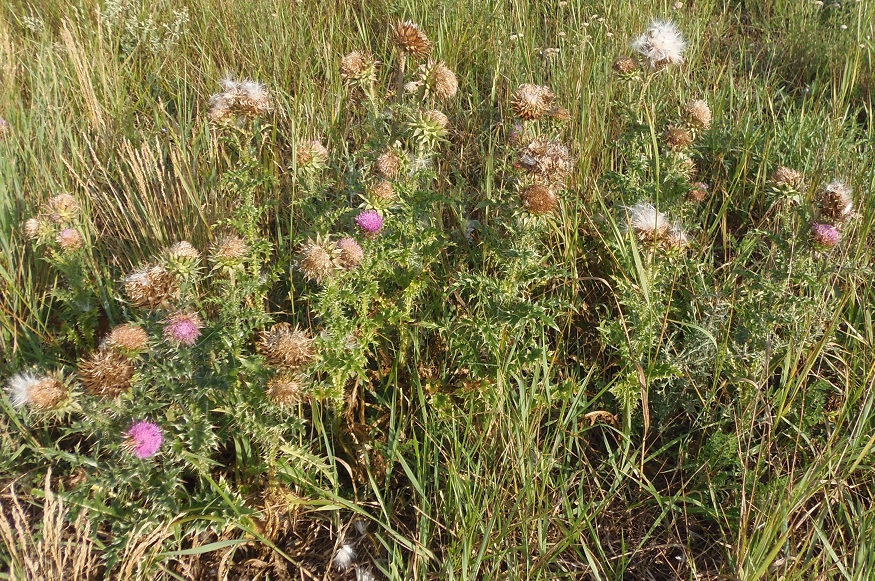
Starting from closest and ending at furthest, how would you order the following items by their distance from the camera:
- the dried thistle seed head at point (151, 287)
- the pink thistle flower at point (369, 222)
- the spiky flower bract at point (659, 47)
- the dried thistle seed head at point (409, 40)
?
the dried thistle seed head at point (151, 287)
the pink thistle flower at point (369, 222)
the dried thistle seed head at point (409, 40)
the spiky flower bract at point (659, 47)

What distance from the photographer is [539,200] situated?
6.72ft

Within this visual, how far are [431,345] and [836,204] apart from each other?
1.36 meters

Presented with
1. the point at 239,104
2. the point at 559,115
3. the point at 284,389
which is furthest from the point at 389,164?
the point at 284,389

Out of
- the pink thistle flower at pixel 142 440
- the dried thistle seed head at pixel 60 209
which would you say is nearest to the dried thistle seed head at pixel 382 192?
the pink thistle flower at pixel 142 440

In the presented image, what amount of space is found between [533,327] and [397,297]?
460mm

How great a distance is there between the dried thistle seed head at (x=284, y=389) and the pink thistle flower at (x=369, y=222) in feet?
1.66

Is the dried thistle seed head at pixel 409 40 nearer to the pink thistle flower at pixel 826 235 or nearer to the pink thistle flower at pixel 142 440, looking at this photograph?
the pink thistle flower at pixel 826 235

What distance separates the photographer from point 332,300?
189 centimetres

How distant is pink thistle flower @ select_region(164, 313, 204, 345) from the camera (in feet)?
5.61

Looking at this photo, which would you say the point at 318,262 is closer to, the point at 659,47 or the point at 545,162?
the point at 545,162

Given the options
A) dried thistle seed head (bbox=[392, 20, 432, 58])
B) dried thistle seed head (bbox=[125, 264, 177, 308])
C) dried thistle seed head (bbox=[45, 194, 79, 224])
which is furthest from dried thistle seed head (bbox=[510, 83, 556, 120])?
dried thistle seed head (bbox=[45, 194, 79, 224])

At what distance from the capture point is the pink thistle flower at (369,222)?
202 cm

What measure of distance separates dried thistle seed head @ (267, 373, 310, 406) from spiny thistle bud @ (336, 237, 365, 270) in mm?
364

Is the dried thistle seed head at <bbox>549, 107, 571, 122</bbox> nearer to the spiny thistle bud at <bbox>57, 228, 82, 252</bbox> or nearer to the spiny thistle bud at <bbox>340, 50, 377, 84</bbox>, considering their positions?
the spiny thistle bud at <bbox>340, 50, 377, 84</bbox>
